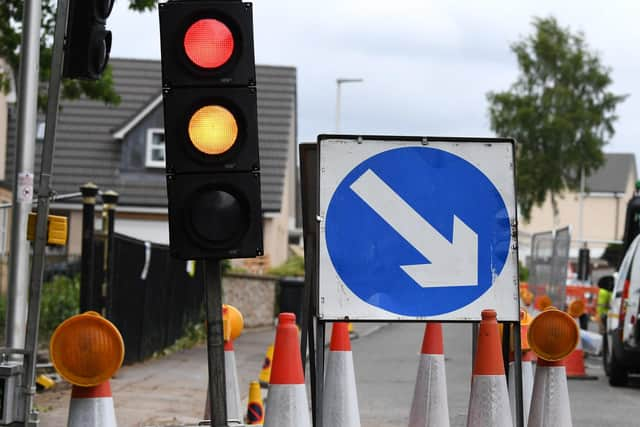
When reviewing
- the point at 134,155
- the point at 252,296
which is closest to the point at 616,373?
the point at 252,296

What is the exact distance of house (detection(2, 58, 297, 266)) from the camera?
40.6 m

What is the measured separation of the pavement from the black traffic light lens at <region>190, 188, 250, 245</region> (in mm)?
3655

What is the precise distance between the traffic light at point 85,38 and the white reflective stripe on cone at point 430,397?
9.43 feet

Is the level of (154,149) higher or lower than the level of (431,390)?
higher

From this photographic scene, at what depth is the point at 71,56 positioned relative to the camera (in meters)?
8.35

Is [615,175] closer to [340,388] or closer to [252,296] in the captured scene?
[252,296]

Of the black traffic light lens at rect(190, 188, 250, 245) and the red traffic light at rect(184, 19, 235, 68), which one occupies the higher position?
the red traffic light at rect(184, 19, 235, 68)

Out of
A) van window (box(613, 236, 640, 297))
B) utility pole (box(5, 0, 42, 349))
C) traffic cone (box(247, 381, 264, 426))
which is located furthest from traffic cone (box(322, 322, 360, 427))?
van window (box(613, 236, 640, 297))

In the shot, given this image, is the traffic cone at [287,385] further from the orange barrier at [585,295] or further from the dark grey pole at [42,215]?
the orange barrier at [585,295]

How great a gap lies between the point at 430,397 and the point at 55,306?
1000 centimetres

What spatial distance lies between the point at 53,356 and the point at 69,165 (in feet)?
119

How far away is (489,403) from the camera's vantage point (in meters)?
6.50

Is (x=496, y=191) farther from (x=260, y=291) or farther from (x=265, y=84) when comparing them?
(x=265, y=84)

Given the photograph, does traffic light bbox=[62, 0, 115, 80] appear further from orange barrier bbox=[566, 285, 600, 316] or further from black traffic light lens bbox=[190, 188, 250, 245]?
orange barrier bbox=[566, 285, 600, 316]
